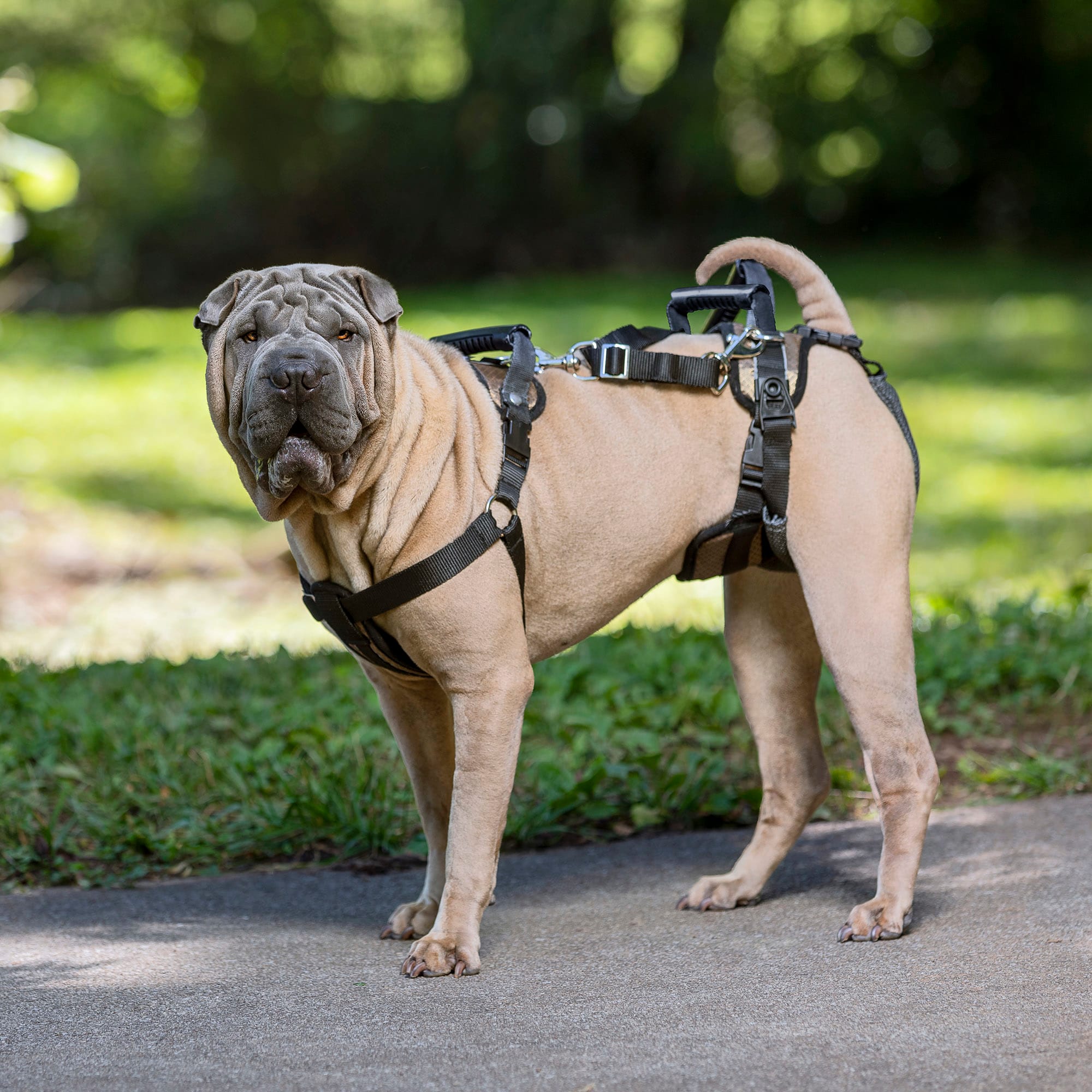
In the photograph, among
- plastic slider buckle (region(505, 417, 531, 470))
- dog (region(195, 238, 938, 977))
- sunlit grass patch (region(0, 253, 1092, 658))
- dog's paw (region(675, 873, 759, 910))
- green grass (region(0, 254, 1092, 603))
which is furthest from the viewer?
green grass (region(0, 254, 1092, 603))

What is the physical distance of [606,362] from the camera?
3.89 m

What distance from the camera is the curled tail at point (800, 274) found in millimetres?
4117

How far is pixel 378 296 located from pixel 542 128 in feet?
71.6

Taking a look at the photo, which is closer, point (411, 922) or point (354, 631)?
point (354, 631)

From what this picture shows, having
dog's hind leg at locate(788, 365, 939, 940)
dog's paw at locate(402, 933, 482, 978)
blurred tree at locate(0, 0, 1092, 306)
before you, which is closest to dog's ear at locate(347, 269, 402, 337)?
dog's hind leg at locate(788, 365, 939, 940)

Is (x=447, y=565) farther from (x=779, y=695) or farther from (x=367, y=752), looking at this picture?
(x=367, y=752)

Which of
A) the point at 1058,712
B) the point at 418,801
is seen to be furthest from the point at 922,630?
the point at 418,801

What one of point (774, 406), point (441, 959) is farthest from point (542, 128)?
point (441, 959)

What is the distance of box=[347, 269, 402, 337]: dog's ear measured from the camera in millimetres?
3475

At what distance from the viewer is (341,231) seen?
80.7 feet

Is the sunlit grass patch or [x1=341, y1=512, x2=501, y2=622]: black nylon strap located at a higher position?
[x1=341, y1=512, x2=501, y2=622]: black nylon strap

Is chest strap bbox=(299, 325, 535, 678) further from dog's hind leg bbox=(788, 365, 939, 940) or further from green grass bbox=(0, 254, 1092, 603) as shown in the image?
green grass bbox=(0, 254, 1092, 603)

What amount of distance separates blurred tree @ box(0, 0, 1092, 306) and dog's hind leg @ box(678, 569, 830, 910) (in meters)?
20.3

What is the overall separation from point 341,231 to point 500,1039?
2281 centimetres
